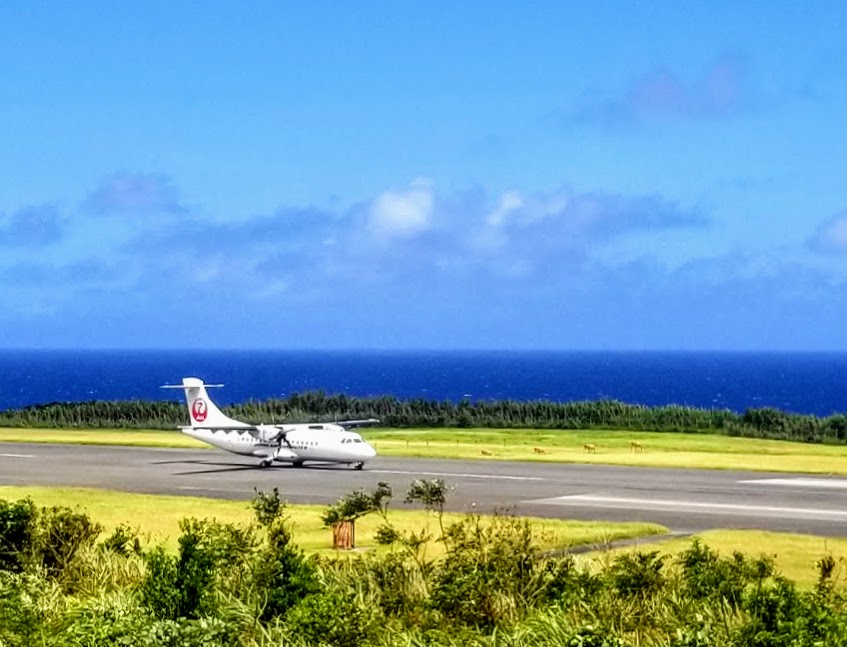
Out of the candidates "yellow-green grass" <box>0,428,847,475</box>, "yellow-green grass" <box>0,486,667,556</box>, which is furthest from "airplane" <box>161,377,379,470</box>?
"yellow-green grass" <box>0,486,667,556</box>

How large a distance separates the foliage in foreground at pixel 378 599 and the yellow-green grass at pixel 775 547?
16.6ft

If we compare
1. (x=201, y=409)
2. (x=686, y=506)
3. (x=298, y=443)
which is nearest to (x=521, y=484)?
(x=686, y=506)

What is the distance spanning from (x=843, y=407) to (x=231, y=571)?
170 meters

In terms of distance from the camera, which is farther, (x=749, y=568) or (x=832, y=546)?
(x=832, y=546)

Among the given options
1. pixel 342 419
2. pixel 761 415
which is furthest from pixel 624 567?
pixel 342 419

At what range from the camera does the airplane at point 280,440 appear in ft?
153

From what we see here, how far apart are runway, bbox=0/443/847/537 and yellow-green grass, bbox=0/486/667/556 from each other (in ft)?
5.25

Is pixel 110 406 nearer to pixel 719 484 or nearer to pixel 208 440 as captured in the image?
pixel 208 440

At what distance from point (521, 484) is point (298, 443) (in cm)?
1000

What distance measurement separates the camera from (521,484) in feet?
137

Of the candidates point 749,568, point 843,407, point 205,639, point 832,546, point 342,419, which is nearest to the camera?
point 205,639

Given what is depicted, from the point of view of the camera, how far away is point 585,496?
38.4 metres

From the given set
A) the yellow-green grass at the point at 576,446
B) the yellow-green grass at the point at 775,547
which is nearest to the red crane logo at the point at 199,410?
the yellow-green grass at the point at 576,446

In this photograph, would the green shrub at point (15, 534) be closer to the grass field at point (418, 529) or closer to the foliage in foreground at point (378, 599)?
the foliage in foreground at point (378, 599)
